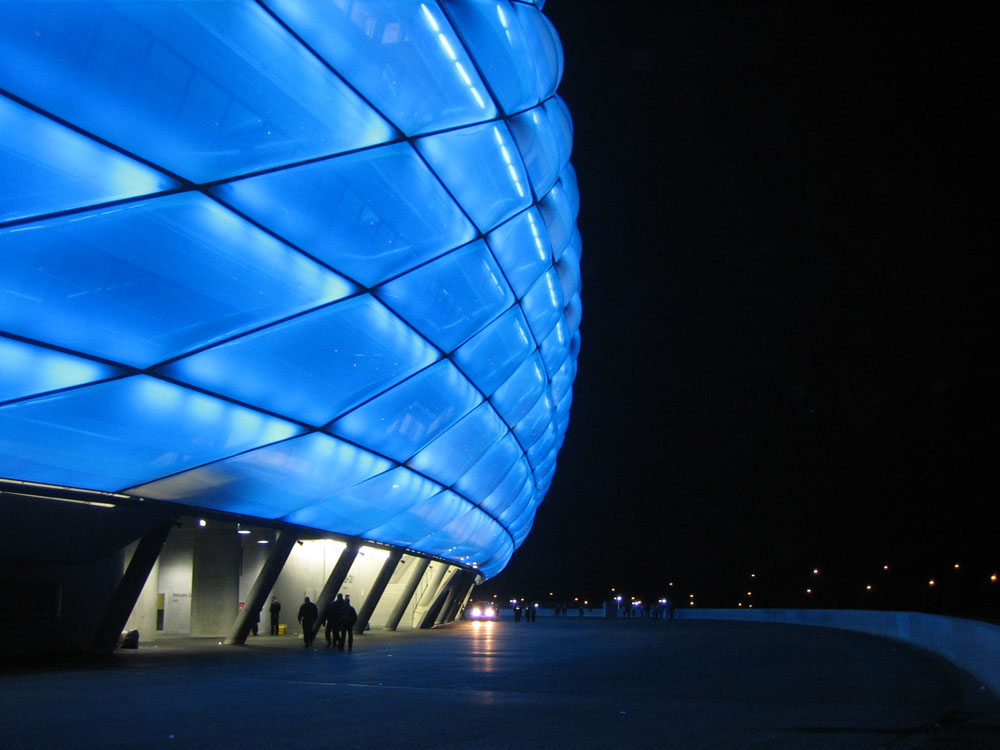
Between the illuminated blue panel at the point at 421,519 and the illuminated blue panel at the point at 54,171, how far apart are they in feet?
39.9

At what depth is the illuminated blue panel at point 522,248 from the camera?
14783 millimetres

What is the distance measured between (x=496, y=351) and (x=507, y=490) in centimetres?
1020

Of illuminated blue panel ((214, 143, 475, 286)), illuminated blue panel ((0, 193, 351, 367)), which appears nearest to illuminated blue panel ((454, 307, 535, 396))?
illuminated blue panel ((214, 143, 475, 286))

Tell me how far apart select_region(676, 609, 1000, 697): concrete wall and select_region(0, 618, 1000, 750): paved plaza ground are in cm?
41

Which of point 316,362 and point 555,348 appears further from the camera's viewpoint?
point 555,348

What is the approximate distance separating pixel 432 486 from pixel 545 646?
171 inches

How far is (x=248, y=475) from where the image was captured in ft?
47.5

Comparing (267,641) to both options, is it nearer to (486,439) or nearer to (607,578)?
(486,439)

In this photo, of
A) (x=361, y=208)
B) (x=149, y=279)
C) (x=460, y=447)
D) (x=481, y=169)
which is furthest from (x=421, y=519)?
(x=149, y=279)

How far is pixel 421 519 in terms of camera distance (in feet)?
68.8

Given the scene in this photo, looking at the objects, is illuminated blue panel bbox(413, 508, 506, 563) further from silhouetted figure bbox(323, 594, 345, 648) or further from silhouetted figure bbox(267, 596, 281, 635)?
silhouetted figure bbox(323, 594, 345, 648)

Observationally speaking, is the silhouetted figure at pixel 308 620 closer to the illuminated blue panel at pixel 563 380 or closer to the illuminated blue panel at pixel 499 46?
the illuminated blue panel at pixel 563 380

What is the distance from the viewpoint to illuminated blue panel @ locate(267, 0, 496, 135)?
29.1 feet

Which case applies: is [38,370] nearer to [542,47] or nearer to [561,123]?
[542,47]
